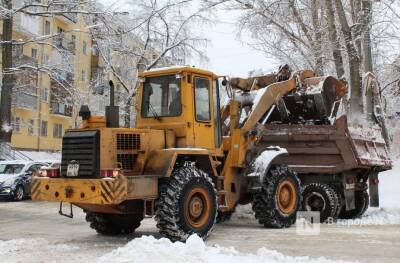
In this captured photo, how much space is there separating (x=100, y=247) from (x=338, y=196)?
6.38 metres

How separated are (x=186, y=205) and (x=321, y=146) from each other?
5003 millimetres

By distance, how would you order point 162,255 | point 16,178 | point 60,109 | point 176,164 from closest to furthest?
point 162,255 < point 176,164 < point 16,178 < point 60,109

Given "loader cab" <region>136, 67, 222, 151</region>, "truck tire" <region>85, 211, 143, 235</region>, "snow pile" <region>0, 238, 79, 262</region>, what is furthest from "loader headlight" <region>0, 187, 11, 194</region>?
"loader cab" <region>136, 67, 222, 151</region>

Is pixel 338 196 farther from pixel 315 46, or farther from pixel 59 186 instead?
pixel 315 46

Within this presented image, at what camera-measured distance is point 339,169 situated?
44.3ft

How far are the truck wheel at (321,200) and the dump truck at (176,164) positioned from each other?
1.19 metres

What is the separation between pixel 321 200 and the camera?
13555mm

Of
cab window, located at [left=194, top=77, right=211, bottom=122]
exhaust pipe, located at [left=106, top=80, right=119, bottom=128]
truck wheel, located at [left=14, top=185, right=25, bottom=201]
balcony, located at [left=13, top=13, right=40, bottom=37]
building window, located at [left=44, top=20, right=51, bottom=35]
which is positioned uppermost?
building window, located at [left=44, top=20, right=51, bottom=35]

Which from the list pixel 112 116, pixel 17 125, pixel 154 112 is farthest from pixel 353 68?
pixel 17 125

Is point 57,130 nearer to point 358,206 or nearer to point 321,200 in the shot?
point 358,206

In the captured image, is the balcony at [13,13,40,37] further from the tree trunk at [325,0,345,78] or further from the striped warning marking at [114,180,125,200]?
the striped warning marking at [114,180,125,200]

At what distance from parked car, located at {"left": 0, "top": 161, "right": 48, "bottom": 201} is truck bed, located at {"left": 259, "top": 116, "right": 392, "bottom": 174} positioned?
1043 centimetres

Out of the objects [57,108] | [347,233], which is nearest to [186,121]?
[347,233]

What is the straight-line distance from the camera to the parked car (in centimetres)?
2152
